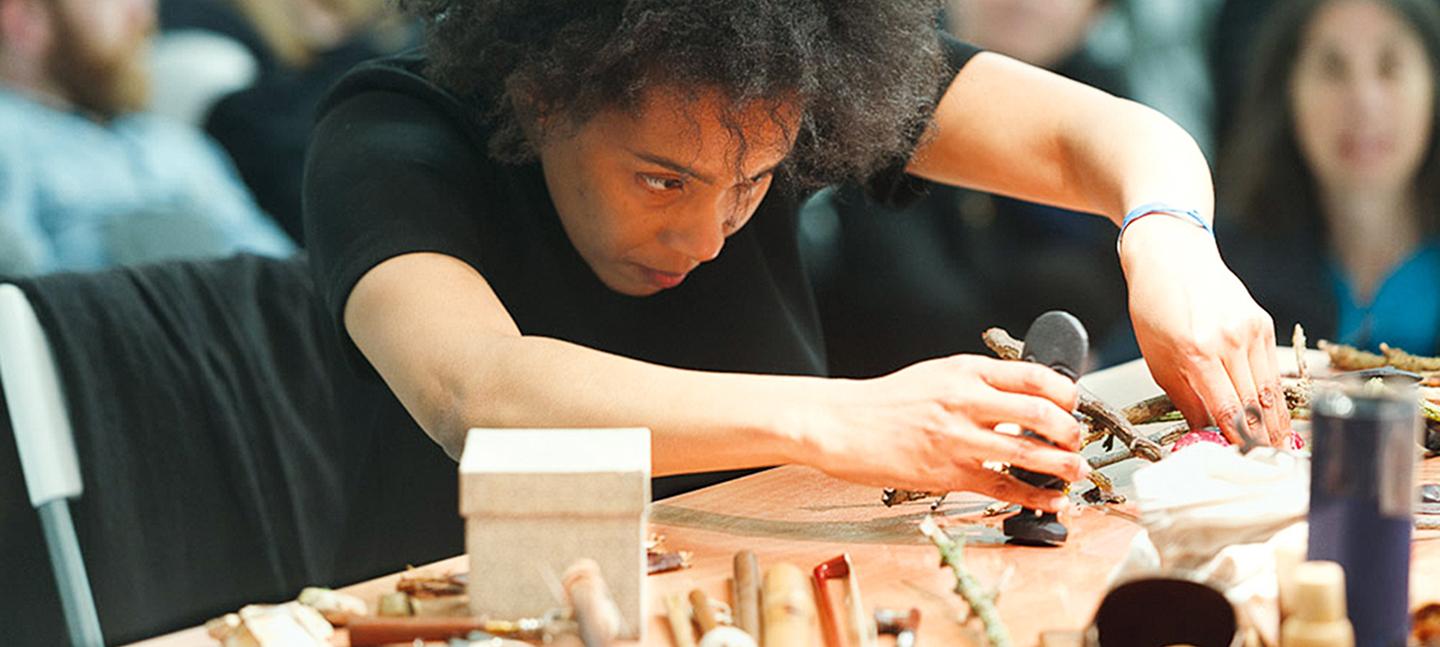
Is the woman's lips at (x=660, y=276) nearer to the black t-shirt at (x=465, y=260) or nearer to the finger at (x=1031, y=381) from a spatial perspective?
the black t-shirt at (x=465, y=260)

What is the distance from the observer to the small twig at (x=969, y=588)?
1051 millimetres

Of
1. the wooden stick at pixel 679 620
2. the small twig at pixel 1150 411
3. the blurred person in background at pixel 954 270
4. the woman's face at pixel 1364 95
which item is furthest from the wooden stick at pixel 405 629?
the woman's face at pixel 1364 95

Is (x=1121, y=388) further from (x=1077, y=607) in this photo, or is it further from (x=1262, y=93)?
(x=1262, y=93)

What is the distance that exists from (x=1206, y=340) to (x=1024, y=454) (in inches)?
11.7

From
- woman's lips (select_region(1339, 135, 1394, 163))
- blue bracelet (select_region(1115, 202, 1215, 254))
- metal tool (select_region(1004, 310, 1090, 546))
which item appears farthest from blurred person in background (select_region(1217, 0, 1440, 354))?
metal tool (select_region(1004, 310, 1090, 546))

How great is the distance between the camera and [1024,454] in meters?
1.21

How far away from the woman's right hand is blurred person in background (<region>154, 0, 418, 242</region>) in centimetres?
151

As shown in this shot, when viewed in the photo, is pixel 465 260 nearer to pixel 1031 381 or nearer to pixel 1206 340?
pixel 1031 381

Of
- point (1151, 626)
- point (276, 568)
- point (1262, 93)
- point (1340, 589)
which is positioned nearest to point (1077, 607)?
point (1151, 626)

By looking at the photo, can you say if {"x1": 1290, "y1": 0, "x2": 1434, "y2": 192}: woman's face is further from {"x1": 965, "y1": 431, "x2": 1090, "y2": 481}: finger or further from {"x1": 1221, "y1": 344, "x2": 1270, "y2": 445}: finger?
{"x1": 965, "y1": 431, "x2": 1090, "y2": 481}: finger

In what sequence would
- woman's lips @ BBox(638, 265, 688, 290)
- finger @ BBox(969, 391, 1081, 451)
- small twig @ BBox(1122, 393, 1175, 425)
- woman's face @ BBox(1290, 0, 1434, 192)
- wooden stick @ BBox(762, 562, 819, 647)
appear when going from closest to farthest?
wooden stick @ BBox(762, 562, 819, 647), finger @ BBox(969, 391, 1081, 451), small twig @ BBox(1122, 393, 1175, 425), woman's lips @ BBox(638, 265, 688, 290), woman's face @ BBox(1290, 0, 1434, 192)

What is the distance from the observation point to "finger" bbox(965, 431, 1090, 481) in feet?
3.97

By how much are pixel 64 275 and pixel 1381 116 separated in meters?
2.64

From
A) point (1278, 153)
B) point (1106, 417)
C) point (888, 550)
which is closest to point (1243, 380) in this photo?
point (1106, 417)
